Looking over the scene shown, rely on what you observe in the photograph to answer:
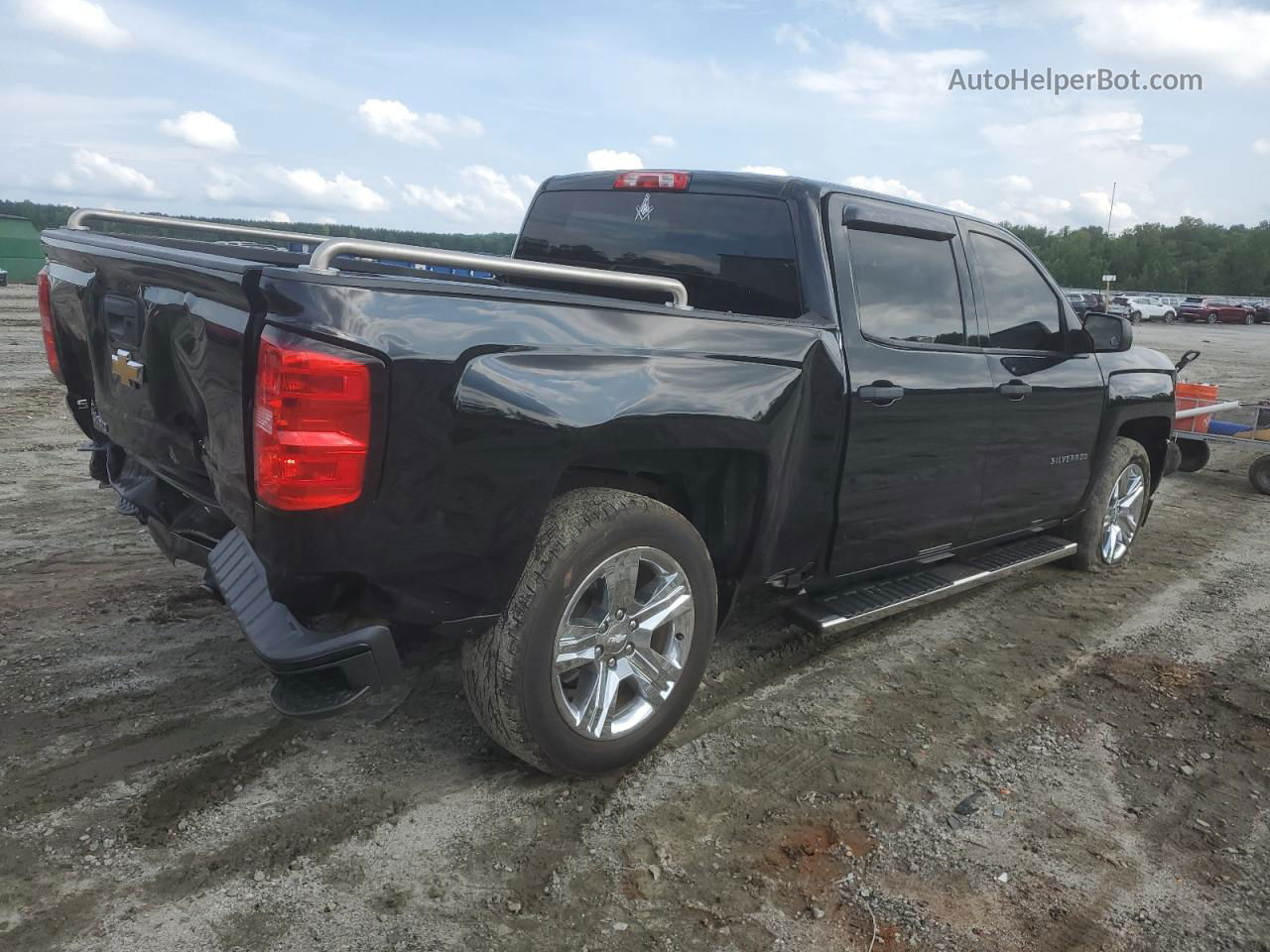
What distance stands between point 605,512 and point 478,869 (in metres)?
1.04

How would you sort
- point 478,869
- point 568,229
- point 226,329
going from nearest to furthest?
point 226,329, point 478,869, point 568,229

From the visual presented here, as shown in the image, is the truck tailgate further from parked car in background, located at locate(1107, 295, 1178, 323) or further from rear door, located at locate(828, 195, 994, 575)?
parked car in background, located at locate(1107, 295, 1178, 323)

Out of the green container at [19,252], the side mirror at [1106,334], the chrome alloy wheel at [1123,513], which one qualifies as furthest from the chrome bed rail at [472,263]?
the green container at [19,252]

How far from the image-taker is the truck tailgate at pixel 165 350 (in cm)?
238

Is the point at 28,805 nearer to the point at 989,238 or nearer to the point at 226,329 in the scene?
the point at 226,329

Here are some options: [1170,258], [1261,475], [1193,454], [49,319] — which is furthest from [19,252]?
[1170,258]

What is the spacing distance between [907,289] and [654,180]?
1.14 meters

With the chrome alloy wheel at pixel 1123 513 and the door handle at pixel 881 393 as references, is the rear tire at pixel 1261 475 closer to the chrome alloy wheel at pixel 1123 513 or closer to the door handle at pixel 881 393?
the chrome alloy wheel at pixel 1123 513

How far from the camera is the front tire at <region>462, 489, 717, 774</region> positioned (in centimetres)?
270

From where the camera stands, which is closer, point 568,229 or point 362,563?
point 362,563

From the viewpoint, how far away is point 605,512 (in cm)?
281

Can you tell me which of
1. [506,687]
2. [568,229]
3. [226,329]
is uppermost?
[568,229]

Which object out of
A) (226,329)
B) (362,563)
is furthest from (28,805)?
(226,329)

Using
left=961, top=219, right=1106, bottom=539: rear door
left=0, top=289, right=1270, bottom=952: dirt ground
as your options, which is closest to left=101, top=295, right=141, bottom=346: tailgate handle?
left=0, top=289, right=1270, bottom=952: dirt ground
